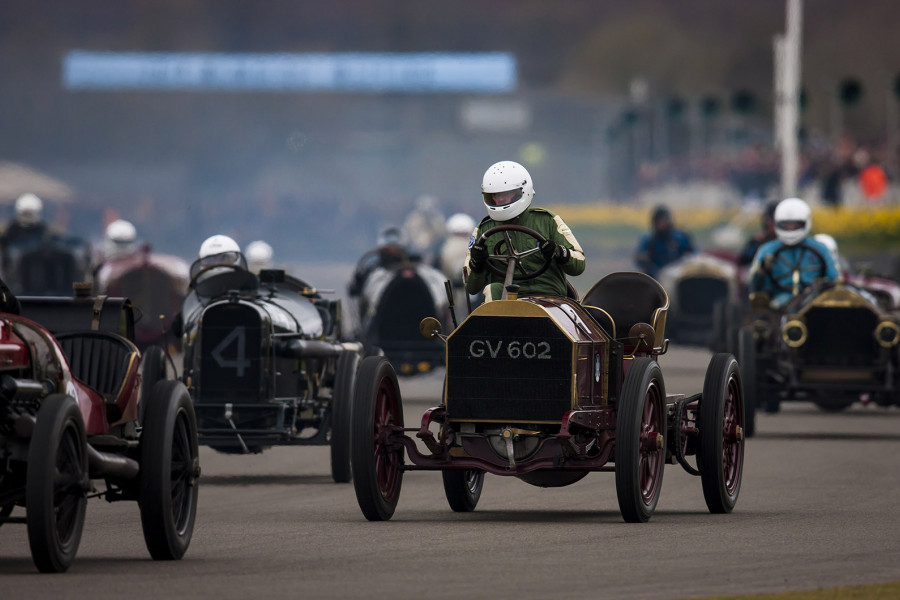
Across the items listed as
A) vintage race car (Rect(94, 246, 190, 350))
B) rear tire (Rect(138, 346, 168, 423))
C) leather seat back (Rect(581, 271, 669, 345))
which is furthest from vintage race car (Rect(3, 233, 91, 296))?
leather seat back (Rect(581, 271, 669, 345))

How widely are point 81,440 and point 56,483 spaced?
240mm

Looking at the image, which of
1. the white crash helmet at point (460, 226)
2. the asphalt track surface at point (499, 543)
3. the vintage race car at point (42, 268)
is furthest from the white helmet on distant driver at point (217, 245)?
the vintage race car at point (42, 268)

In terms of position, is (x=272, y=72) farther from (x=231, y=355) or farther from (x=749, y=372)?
(x=231, y=355)

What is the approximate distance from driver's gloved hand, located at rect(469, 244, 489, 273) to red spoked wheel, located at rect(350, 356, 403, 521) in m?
0.84

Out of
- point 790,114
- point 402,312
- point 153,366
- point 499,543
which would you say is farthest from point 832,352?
point 790,114

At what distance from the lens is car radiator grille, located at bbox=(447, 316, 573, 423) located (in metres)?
11.8

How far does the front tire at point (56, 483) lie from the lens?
8.97 meters

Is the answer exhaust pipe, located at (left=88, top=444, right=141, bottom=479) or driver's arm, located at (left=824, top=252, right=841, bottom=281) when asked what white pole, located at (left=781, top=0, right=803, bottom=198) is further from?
exhaust pipe, located at (left=88, top=444, right=141, bottom=479)

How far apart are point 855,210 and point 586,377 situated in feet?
151

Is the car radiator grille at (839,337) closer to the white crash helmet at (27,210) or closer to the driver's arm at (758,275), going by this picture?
the driver's arm at (758,275)

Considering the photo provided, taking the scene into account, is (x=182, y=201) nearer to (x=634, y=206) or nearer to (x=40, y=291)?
(x=634, y=206)

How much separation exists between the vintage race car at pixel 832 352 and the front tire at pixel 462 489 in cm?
719

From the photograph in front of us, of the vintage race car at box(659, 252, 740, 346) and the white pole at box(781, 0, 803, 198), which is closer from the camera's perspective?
the vintage race car at box(659, 252, 740, 346)

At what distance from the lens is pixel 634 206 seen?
7638 centimetres
